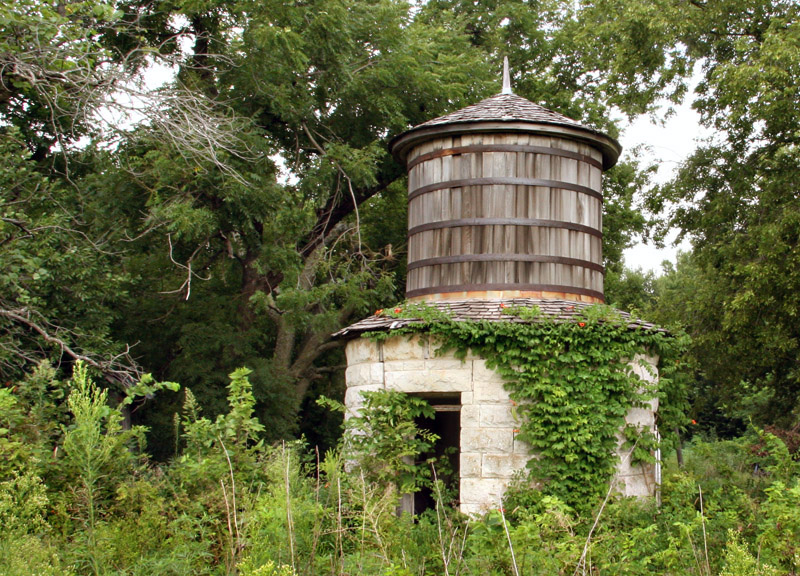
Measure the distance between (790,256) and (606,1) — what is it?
5736mm

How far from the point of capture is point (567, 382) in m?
8.20

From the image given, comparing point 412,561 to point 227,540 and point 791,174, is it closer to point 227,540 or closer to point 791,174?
point 227,540

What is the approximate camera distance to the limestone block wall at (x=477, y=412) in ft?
27.1

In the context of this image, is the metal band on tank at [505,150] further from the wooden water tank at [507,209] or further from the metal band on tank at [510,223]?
the metal band on tank at [510,223]

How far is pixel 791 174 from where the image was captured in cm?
1239

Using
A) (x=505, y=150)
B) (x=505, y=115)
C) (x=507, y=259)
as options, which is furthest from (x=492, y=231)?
(x=505, y=115)

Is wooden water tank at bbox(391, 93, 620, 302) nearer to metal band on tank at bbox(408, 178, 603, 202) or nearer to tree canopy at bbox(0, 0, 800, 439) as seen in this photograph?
metal band on tank at bbox(408, 178, 603, 202)

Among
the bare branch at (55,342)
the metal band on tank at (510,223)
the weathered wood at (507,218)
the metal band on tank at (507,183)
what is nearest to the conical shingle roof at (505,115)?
the weathered wood at (507,218)

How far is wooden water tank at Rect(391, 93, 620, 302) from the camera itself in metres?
9.34

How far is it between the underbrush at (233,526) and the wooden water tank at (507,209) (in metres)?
3.15

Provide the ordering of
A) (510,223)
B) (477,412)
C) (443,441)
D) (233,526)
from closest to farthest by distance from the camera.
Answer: (233,526) < (477,412) < (510,223) < (443,441)

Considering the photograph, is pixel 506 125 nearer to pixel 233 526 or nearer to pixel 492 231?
pixel 492 231

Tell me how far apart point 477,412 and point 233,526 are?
328 centimetres

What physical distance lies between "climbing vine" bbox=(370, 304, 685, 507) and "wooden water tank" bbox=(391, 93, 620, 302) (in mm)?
983
